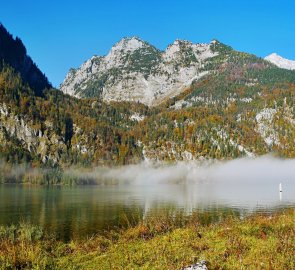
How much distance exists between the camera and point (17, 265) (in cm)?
2303

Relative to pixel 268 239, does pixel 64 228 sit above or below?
below

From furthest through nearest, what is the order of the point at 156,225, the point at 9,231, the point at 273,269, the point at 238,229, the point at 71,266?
the point at 9,231 < the point at 156,225 < the point at 238,229 < the point at 71,266 < the point at 273,269

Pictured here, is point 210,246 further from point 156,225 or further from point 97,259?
point 156,225

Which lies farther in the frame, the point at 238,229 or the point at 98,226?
the point at 98,226

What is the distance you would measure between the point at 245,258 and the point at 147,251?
6.74 meters

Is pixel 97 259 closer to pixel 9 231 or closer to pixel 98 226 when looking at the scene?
pixel 9 231

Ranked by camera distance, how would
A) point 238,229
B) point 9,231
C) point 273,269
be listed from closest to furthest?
point 273,269
point 238,229
point 9,231

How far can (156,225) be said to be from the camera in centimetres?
3681

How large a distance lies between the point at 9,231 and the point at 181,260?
22.9m

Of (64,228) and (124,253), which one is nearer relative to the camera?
(124,253)

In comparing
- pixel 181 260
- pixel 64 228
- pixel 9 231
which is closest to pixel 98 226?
pixel 64 228

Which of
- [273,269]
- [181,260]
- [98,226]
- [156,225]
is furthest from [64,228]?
[273,269]

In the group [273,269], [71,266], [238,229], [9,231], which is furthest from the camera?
[9,231]

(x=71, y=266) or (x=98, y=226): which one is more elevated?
(x=71, y=266)
